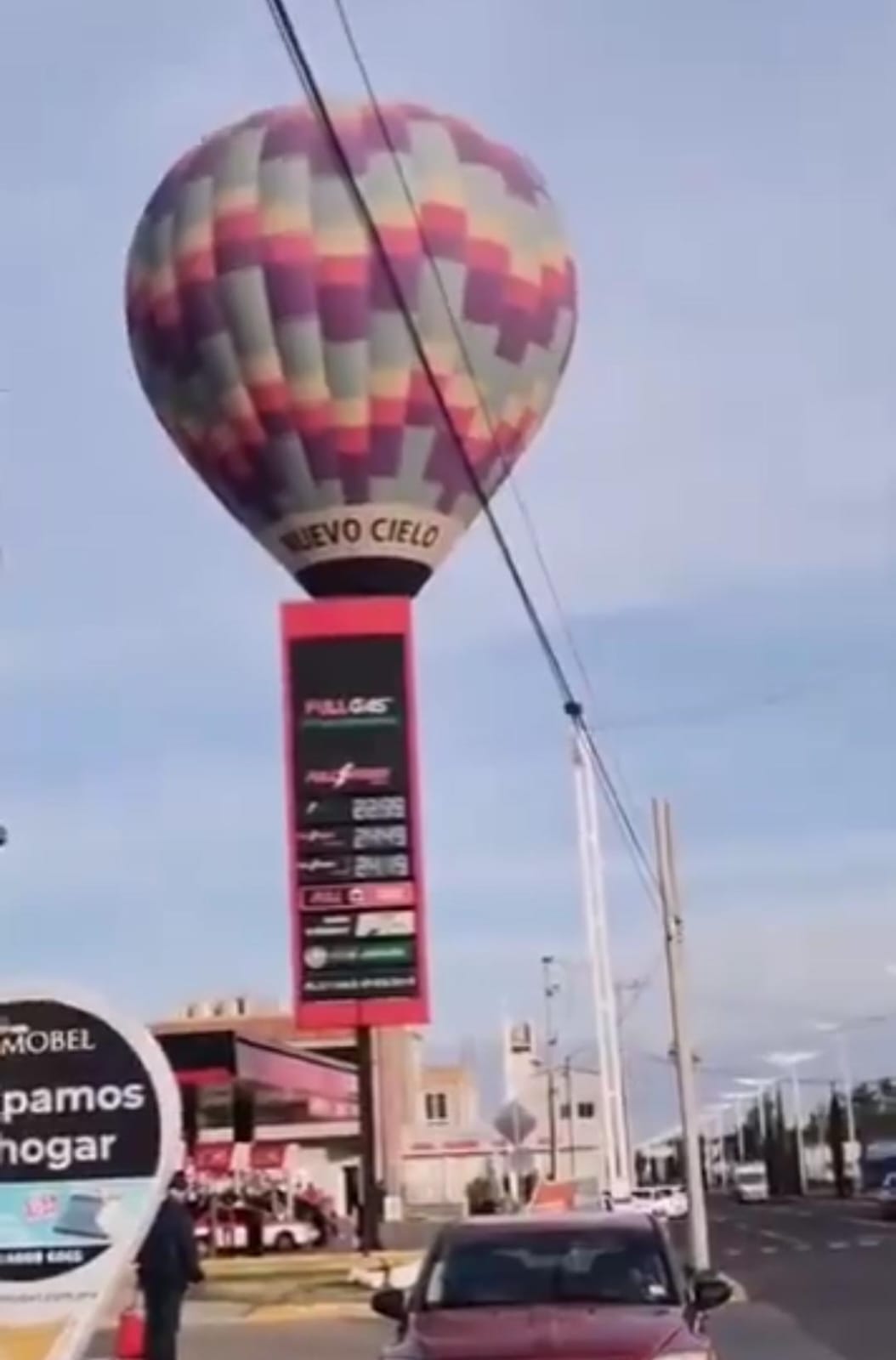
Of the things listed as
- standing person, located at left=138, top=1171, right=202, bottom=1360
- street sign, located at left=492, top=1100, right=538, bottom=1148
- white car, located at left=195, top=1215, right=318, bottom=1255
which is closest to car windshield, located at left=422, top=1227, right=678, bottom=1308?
standing person, located at left=138, top=1171, right=202, bottom=1360

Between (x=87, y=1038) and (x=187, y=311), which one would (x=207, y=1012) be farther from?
(x=87, y=1038)

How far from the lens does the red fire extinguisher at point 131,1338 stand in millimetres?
20516

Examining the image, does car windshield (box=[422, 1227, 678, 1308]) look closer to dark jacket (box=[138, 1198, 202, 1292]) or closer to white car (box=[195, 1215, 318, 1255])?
dark jacket (box=[138, 1198, 202, 1292])

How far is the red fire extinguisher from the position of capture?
67.3 feet

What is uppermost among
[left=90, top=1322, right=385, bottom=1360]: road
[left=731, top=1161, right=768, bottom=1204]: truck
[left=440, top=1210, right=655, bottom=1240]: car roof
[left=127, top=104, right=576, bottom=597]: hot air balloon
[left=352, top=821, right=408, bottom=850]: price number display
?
[left=127, top=104, right=576, bottom=597]: hot air balloon

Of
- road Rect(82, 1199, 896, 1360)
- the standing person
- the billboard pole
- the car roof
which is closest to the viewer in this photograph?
the car roof

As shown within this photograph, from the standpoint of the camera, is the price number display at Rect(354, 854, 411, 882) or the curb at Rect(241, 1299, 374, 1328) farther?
the price number display at Rect(354, 854, 411, 882)

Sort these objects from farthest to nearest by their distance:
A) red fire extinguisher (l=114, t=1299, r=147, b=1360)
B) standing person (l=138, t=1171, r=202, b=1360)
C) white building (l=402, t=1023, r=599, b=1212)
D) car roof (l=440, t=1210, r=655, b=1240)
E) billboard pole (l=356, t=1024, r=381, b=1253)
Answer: white building (l=402, t=1023, r=599, b=1212) → billboard pole (l=356, t=1024, r=381, b=1253) → red fire extinguisher (l=114, t=1299, r=147, b=1360) → standing person (l=138, t=1171, r=202, b=1360) → car roof (l=440, t=1210, r=655, b=1240)

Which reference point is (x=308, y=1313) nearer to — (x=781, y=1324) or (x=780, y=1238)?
(x=781, y=1324)

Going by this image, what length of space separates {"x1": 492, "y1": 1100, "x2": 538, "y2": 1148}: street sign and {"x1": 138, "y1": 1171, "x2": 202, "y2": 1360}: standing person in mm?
25406

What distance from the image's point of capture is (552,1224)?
48.5 feet

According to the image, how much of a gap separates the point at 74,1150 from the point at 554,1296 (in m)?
2.68

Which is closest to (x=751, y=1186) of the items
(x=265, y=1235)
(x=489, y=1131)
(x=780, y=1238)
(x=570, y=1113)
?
(x=570, y=1113)

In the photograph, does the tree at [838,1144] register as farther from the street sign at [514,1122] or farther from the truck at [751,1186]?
the street sign at [514,1122]
